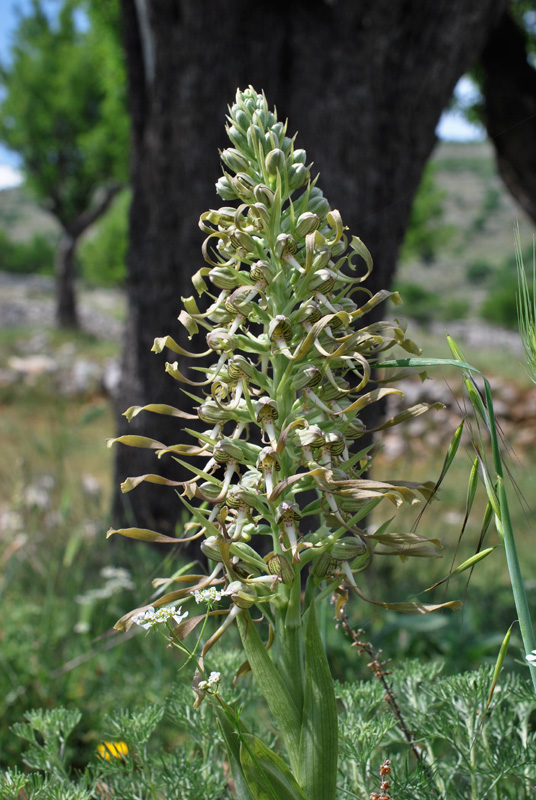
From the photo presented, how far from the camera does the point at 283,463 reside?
1037 mm

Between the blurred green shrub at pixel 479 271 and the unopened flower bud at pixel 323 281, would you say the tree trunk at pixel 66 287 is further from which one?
the blurred green shrub at pixel 479 271

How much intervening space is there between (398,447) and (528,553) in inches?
194

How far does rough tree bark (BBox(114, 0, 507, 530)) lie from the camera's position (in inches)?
120

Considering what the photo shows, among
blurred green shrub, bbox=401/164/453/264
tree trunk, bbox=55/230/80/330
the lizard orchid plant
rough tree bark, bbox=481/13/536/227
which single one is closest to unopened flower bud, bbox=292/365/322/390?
the lizard orchid plant

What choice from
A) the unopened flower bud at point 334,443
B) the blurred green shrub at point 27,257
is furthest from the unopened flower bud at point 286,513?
the blurred green shrub at point 27,257

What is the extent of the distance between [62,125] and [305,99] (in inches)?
983

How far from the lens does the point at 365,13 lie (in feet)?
10.1

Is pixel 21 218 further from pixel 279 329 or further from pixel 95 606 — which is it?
pixel 279 329

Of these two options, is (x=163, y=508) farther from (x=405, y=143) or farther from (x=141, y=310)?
(x=405, y=143)

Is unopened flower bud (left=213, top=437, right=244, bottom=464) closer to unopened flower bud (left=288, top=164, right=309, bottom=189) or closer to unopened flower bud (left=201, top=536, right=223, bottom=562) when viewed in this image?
unopened flower bud (left=201, top=536, right=223, bottom=562)

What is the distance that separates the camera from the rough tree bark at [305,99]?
3051 millimetres

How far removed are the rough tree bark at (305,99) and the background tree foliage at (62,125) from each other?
20742 mm

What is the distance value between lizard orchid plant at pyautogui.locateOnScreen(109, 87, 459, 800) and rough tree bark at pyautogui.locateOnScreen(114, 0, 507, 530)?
193 centimetres

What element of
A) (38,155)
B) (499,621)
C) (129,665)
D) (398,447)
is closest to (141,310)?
(129,665)
